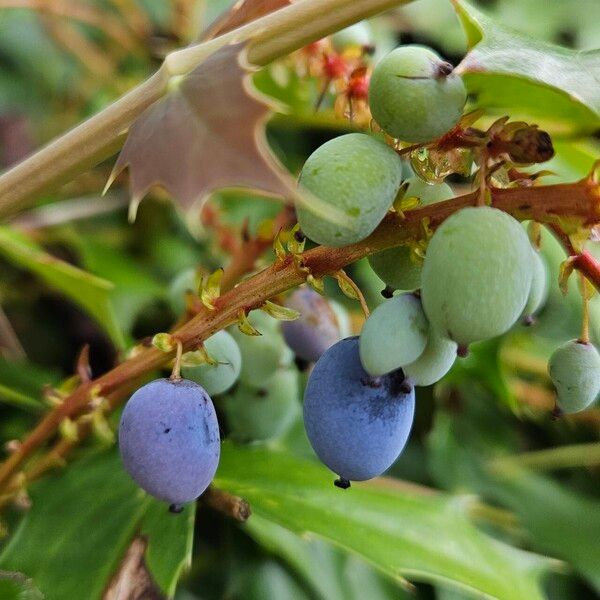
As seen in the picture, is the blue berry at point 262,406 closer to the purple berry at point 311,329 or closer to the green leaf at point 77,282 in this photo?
the purple berry at point 311,329

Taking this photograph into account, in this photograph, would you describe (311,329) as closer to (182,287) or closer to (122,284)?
(182,287)

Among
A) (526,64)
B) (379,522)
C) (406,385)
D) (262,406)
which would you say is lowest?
(379,522)

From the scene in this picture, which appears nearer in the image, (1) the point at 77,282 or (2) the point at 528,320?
(2) the point at 528,320

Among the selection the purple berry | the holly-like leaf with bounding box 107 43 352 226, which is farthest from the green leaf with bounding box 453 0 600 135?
the purple berry

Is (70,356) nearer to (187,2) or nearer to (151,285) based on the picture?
(151,285)

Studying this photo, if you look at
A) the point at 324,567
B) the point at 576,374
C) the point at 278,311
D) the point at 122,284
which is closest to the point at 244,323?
the point at 278,311

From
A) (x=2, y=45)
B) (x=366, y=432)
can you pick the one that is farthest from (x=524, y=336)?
(x=2, y=45)

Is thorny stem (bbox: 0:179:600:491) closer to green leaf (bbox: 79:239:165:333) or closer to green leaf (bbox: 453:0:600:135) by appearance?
green leaf (bbox: 453:0:600:135)
